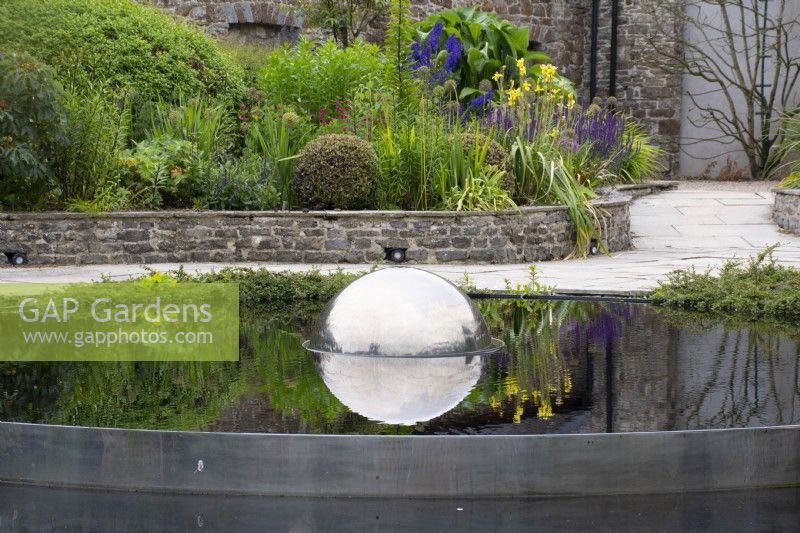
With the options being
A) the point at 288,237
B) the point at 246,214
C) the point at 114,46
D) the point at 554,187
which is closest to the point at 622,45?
the point at 554,187

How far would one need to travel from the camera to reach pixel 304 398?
203 inches

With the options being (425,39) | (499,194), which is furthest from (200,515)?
(425,39)

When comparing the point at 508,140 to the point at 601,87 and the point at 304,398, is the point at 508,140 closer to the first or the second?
the point at 304,398

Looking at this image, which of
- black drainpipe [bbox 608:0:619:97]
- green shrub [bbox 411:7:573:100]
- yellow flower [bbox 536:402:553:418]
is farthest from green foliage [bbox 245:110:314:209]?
black drainpipe [bbox 608:0:619:97]

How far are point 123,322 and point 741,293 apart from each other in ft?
12.6

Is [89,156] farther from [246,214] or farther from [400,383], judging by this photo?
[400,383]

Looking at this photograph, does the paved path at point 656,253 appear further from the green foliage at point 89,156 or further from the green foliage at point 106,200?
the green foliage at point 89,156

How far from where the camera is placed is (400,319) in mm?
5633

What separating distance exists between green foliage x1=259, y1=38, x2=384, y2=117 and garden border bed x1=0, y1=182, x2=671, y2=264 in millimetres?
2577

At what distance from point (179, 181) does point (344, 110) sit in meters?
2.28

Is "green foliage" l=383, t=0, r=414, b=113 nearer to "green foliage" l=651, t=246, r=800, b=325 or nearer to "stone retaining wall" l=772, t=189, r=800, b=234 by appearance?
"stone retaining wall" l=772, t=189, r=800, b=234

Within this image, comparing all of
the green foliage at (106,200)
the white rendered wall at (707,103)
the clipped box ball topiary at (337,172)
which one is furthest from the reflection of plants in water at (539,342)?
the white rendered wall at (707,103)

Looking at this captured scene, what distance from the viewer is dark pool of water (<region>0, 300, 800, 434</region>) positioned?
4789 millimetres

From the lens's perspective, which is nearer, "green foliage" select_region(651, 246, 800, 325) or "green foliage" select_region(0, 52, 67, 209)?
"green foliage" select_region(651, 246, 800, 325)
